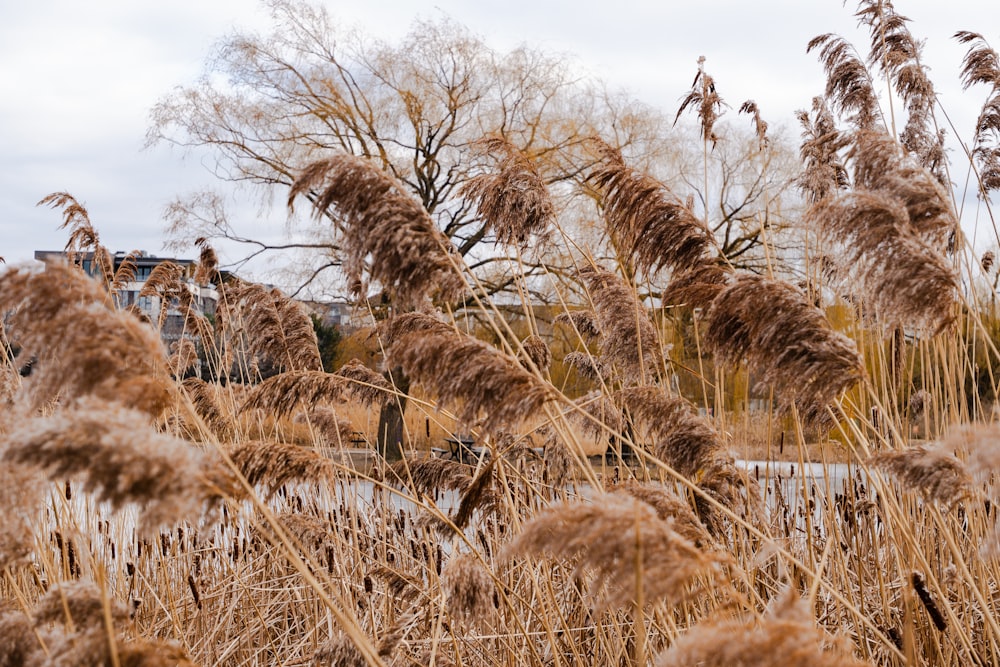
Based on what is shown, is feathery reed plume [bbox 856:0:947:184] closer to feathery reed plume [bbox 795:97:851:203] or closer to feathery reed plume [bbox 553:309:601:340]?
feathery reed plume [bbox 795:97:851:203]

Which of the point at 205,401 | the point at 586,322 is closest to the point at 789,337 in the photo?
the point at 586,322

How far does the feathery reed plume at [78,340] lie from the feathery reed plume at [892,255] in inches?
63.7

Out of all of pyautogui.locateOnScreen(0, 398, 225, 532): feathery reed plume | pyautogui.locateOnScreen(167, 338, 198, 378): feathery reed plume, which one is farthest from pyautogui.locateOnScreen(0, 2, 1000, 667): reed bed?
pyautogui.locateOnScreen(167, 338, 198, 378): feathery reed plume

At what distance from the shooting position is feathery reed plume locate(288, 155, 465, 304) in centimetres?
189

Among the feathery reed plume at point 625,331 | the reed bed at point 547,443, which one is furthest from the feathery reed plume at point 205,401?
the feathery reed plume at point 625,331

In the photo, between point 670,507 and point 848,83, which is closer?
point 670,507

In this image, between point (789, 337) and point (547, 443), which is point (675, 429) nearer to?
point (789, 337)

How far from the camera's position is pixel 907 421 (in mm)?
4320

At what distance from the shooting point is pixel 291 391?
113 inches

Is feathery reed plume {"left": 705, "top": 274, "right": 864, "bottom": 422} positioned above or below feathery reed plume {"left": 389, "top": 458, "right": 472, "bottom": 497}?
above

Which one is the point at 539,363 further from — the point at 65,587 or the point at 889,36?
the point at 65,587

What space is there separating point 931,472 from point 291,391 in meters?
1.95

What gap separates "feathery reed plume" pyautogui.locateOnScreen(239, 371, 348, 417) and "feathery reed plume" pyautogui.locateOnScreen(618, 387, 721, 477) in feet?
3.29

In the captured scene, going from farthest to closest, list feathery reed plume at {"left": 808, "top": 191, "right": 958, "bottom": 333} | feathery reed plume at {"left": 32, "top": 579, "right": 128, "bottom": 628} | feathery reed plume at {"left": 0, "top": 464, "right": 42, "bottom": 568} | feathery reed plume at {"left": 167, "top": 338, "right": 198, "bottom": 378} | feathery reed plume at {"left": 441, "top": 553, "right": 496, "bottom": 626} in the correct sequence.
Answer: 1. feathery reed plume at {"left": 167, "top": 338, "right": 198, "bottom": 378}
2. feathery reed plume at {"left": 441, "top": 553, "right": 496, "bottom": 626}
3. feathery reed plume at {"left": 808, "top": 191, "right": 958, "bottom": 333}
4. feathery reed plume at {"left": 32, "top": 579, "right": 128, "bottom": 628}
5. feathery reed plume at {"left": 0, "top": 464, "right": 42, "bottom": 568}
